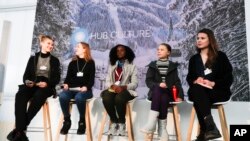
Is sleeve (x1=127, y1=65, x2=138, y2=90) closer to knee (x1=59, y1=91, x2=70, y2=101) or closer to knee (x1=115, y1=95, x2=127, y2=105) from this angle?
knee (x1=115, y1=95, x2=127, y2=105)

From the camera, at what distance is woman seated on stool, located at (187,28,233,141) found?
216 cm

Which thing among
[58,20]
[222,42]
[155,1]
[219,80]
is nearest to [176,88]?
[219,80]

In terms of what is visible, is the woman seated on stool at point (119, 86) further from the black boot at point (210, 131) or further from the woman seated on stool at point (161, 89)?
the black boot at point (210, 131)

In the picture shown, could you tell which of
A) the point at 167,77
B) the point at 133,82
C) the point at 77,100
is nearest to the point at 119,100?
the point at 133,82

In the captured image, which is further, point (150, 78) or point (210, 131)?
point (150, 78)

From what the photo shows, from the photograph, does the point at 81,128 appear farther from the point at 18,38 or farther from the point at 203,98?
the point at 18,38

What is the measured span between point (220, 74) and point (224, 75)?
0.03 meters

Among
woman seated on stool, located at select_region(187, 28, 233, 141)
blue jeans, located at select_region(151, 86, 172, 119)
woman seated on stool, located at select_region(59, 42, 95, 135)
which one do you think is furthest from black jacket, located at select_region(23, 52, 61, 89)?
woman seated on stool, located at select_region(187, 28, 233, 141)

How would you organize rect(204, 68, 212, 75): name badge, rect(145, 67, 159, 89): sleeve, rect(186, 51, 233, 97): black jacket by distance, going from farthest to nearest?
rect(145, 67, 159, 89): sleeve, rect(204, 68, 212, 75): name badge, rect(186, 51, 233, 97): black jacket

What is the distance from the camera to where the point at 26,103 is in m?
2.67

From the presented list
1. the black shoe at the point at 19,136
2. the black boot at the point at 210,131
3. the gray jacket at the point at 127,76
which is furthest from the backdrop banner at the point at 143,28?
the black shoe at the point at 19,136

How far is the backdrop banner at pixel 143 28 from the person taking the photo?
299 centimetres

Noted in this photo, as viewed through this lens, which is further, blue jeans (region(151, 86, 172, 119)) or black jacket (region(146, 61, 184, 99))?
black jacket (region(146, 61, 184, 99))

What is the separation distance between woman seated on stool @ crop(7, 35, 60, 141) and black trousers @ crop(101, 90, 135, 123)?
0.60m
